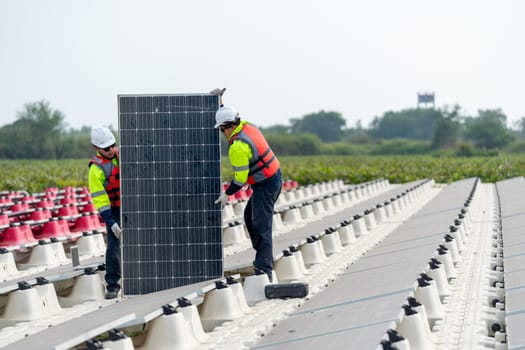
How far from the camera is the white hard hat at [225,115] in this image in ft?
31.2

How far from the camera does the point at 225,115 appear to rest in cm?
954

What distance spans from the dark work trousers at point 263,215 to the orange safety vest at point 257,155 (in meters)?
0.09

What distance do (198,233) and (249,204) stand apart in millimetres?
685

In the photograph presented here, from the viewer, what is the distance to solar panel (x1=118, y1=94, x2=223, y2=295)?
32.5 ft

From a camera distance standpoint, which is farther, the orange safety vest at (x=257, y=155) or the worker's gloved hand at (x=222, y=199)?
the orange safety vest at (x=257, y=155)

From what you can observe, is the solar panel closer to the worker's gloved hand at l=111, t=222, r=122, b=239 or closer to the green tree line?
the worker's gloved hand at l=111, t=222, r=122, b=239

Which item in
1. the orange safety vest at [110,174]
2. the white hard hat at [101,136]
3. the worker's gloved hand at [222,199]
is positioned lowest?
the worker's gloved hand at [222,199]

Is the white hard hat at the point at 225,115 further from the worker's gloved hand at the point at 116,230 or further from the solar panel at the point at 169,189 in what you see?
the worker's gloved hand at the point at 116,230

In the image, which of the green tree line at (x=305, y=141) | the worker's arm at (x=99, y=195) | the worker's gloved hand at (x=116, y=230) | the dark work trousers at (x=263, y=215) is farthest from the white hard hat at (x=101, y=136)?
the green tree line at (x=305, y=141)

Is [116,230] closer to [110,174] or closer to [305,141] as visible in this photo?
[110,174]

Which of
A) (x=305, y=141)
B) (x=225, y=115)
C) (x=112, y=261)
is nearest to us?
(x=225, y=115)

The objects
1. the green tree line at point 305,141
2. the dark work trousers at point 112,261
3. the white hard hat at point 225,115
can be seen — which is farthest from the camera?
the green tree line at point 305,141

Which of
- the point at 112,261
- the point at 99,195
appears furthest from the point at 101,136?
the point at 112,261

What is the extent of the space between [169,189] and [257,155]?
0.92 meters
